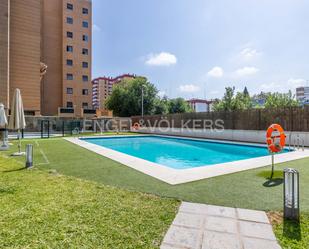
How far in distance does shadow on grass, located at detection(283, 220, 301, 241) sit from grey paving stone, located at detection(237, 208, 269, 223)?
0.79 feet

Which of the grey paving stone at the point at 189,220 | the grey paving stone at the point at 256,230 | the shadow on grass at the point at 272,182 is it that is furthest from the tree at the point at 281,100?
the grey paving stone at the point at 189,220

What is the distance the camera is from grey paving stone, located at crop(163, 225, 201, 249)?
8.04 feet

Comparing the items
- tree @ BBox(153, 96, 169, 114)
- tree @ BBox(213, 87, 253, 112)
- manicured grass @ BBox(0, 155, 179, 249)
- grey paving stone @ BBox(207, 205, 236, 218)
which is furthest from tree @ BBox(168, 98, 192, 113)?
grey paving stone @ BBox(207, 205, 236, 218)

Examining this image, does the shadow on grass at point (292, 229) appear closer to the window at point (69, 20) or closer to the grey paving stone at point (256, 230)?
the grey paving stone at point (256, 230)

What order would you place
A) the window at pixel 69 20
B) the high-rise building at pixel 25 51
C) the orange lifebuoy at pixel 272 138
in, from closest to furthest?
the orange lifebuoy at pixel 272 138
the high-rise building at pixel 25 51
the window at pixel 69 20

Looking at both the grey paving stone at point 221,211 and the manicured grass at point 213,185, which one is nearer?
the grey paving stone at point 221,211

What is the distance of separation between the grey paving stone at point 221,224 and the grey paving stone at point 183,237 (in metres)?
0.25

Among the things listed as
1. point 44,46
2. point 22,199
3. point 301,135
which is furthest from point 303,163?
point 44,46

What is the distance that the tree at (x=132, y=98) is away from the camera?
117 feet

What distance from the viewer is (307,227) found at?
2.79 metres

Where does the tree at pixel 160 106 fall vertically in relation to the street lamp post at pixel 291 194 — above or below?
above

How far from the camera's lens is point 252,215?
3158 millimetres

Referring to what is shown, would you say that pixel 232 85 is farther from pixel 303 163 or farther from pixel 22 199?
pixel 22 199

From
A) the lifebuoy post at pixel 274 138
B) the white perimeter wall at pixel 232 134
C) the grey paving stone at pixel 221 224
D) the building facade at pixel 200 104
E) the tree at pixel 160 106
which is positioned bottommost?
the grey paving stone at pixel 221 224
